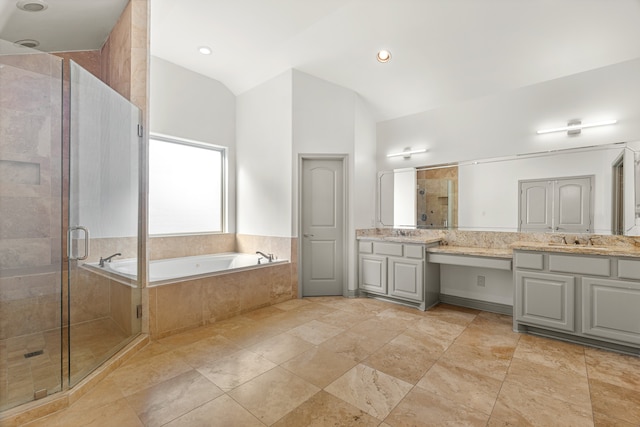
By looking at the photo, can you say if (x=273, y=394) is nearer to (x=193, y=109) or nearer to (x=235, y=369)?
(x=235, y=369)

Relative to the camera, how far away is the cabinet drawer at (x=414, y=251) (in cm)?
356

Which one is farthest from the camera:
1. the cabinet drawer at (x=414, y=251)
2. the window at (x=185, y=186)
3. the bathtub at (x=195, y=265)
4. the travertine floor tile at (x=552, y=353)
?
the window at (x=185, y=186)

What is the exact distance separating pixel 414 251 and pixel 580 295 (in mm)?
1551

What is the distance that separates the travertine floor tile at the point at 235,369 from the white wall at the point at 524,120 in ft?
10.4

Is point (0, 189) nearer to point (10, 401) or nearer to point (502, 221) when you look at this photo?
point (10, 401)

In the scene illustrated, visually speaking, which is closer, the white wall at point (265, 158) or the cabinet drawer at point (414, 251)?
the cabinet drawer at point (414, 251)

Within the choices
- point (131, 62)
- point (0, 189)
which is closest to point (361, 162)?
point (131, 62)

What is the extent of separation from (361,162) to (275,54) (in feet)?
5.91

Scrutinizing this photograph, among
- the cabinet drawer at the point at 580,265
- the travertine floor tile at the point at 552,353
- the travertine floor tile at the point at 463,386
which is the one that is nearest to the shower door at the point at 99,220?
the travertine floor tile at the point at 463,386

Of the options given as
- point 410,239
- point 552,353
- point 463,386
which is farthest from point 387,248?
point 463,386

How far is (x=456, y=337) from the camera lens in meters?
2.81

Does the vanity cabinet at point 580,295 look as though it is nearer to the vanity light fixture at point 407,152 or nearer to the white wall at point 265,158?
the vanity light fixture at point 407,152

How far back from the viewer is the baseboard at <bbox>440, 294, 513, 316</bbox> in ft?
11.4

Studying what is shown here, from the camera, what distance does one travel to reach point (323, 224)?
4.18 metres
